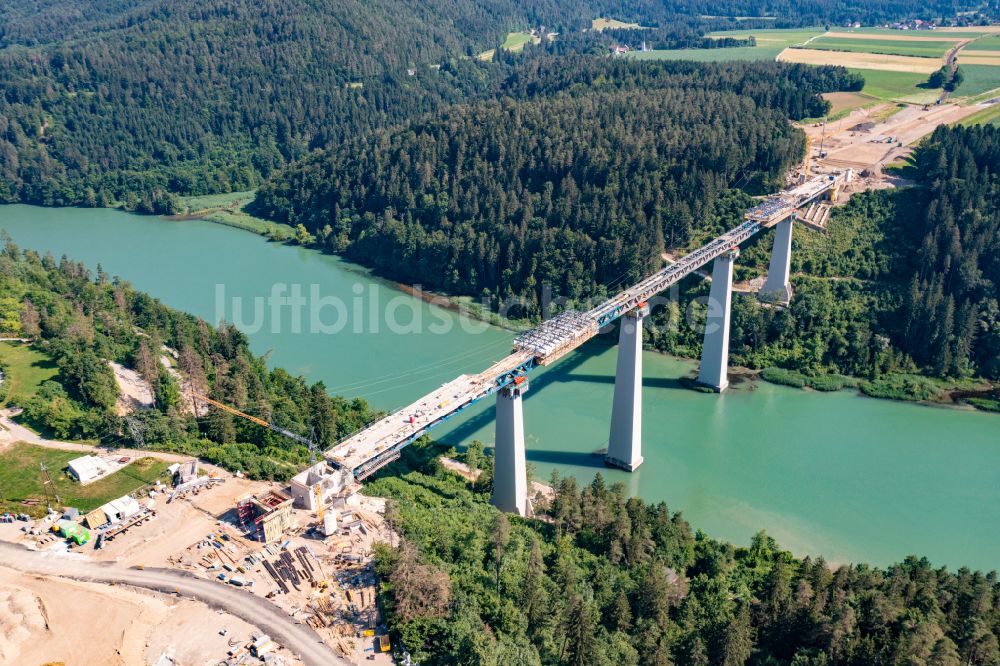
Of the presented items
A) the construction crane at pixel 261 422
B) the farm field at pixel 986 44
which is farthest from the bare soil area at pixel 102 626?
the farm field at pixel 986 44

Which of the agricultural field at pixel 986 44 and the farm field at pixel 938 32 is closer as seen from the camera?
the agricultural field at pixel 986 44

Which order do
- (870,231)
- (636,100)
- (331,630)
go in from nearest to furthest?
1. (331,630)
2. (870,231)
3. (636,100)

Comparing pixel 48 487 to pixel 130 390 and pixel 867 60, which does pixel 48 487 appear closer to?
pixel 130 390

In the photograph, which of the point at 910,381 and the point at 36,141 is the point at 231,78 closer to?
the point at 36,141

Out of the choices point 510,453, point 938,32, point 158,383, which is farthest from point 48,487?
point 938,32

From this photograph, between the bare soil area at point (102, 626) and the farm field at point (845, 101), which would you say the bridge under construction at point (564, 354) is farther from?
the farm field at point (845, 101)

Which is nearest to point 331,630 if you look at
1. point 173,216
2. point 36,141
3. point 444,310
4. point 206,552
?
point 206,552
